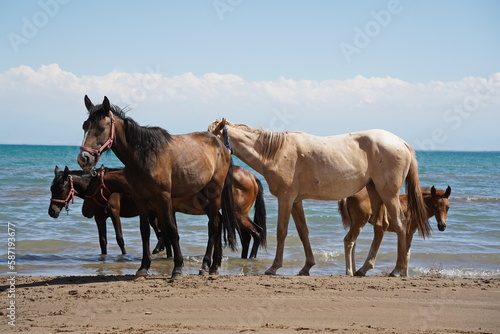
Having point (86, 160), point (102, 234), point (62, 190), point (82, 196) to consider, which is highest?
point (86, 160)

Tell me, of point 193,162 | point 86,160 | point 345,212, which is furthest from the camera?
point 345,212

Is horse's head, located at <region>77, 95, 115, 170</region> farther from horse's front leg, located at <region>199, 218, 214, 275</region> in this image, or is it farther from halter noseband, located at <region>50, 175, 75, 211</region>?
halter noseband, located at <region>50, 175, 75, 211</region>

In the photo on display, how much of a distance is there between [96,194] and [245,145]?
11.5ft

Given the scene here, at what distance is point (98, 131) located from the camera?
6.19 metres

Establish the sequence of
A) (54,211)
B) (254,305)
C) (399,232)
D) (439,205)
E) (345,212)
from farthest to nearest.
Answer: (54,211)
(439,205)
(345,212)
(399,232)
(254,305)

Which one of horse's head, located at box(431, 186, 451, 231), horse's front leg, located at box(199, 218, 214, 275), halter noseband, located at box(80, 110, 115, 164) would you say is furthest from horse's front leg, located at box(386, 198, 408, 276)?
halter noseband, located at box(80, 110, 115, 164)

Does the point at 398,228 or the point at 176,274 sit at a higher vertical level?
the point at 398,228

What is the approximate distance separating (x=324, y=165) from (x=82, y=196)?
434 cm

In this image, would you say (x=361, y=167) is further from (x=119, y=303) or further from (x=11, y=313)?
(x=11, y=313)

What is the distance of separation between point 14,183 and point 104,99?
2116cm

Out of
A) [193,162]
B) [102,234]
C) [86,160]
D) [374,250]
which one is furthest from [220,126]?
[102,234]

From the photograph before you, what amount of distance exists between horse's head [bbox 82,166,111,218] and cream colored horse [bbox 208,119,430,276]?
106 inches

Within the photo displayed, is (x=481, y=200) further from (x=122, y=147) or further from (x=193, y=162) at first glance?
(x=122, y=147)

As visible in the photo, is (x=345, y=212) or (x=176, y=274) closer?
(x=176, y=274)
